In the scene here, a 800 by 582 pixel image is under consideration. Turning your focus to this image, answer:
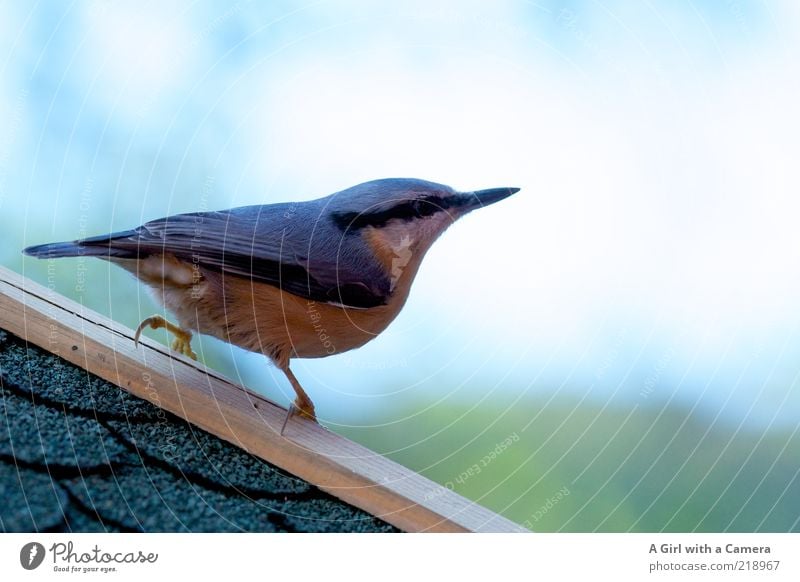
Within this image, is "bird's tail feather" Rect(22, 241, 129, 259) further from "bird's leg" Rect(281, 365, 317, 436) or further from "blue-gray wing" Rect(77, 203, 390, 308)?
"bird's leg" Rect(281, 365, 317, 436)

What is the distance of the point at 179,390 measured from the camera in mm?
1463

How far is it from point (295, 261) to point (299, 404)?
0.24 metres

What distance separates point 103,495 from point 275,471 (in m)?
0.27

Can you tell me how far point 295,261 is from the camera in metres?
1.58

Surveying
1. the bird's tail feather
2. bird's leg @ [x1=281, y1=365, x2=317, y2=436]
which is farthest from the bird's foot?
the bird's tail feather

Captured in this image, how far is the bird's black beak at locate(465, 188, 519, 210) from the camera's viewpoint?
1545 millimetres

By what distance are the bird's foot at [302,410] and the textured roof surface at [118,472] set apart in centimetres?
13

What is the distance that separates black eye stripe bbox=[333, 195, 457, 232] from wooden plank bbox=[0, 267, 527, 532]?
34 centimetres

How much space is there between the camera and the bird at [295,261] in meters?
1.56

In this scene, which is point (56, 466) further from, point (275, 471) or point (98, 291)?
point (98, 291)

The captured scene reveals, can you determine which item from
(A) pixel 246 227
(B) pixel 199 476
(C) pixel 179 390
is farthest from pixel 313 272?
(B) pixel 199 476
